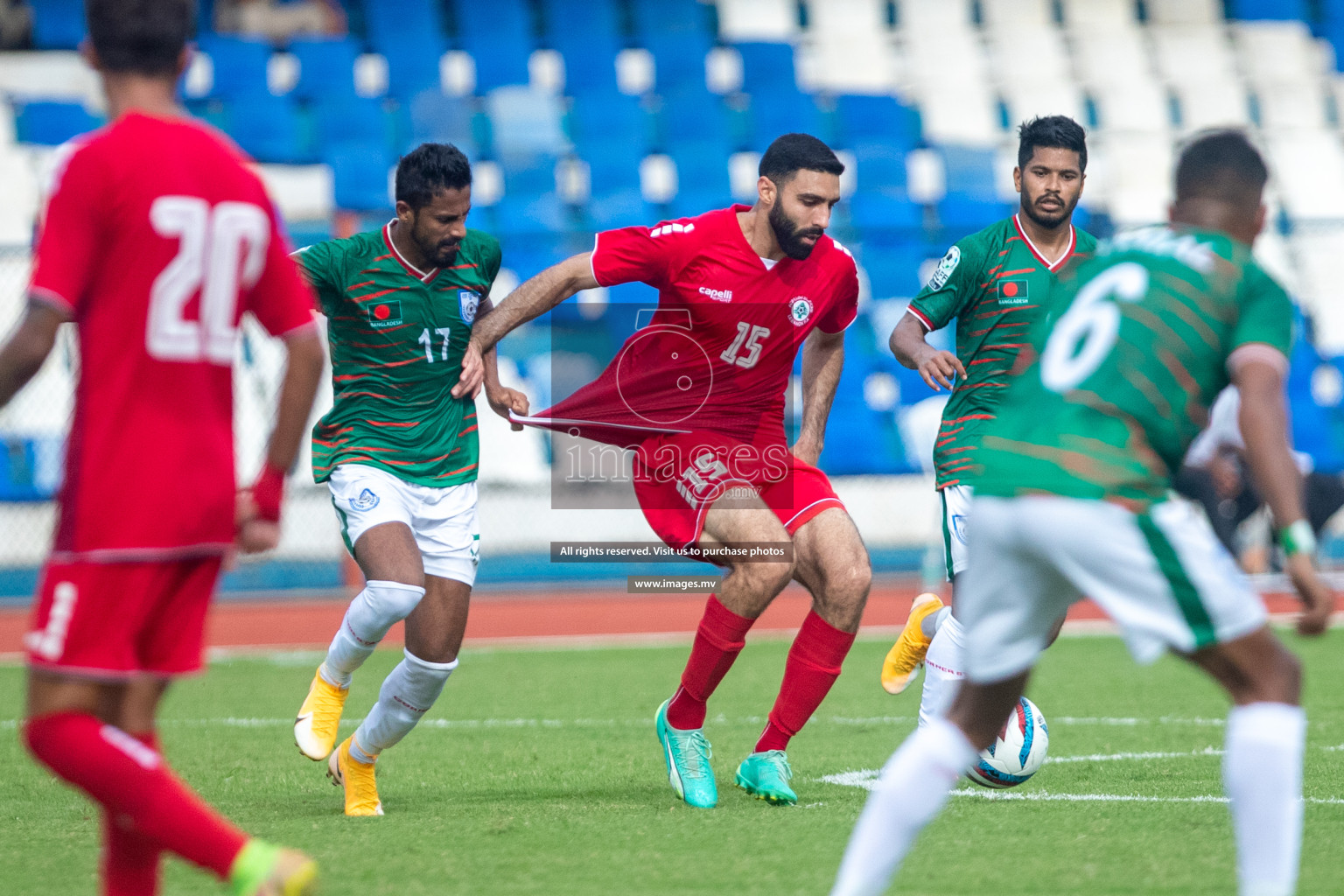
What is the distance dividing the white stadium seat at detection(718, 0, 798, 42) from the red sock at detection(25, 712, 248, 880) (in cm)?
1797

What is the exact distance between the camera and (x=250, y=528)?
3527mm

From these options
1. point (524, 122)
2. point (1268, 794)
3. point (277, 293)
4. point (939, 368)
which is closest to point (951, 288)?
point (939, 368)

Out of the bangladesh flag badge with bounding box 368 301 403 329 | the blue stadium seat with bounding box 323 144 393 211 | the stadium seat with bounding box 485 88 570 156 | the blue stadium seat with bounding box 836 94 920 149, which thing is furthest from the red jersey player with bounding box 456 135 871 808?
the blue stadium seat with bounding box 836 94 920 149

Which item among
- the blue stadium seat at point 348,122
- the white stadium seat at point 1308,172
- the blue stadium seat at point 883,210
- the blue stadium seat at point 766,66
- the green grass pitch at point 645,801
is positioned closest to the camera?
the green grass pitch at point 645,801

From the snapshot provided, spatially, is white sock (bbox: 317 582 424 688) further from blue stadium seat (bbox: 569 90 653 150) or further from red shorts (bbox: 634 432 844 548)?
blue stadium seat (bbox: 569 90 653 150)

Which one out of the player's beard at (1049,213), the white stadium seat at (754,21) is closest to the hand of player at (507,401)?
the player's beard at (1049,213)

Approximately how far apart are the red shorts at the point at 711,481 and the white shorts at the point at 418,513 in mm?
746

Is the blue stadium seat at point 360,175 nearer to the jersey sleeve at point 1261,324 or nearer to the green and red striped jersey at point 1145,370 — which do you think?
the green and red striped jersey at point 1145,370

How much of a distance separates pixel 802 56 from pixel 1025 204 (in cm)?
1451

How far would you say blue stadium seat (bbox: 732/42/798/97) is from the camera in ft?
63.7

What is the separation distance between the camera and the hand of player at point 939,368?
544 cm

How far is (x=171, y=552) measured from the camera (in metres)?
3.38

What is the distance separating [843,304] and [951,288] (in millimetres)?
473

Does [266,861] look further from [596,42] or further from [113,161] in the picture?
[596,42]
